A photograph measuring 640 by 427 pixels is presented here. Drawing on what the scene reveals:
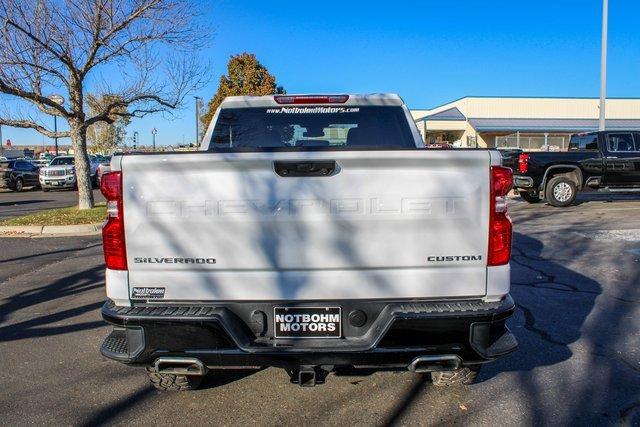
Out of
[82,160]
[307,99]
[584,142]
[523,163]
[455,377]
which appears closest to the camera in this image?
[455,377]

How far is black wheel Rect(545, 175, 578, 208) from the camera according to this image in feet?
49.0

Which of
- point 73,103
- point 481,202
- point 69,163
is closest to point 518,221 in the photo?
point 481,202

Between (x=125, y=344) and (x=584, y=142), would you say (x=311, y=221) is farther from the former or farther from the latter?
(x=584, y=142)

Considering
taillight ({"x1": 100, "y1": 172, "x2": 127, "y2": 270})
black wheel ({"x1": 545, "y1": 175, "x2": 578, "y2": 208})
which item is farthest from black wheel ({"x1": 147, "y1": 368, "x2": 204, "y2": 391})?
black wheel ({"x1": 545, "y1": 175, "x2": 578, "y2": 208})

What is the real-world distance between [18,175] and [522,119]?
42.6m

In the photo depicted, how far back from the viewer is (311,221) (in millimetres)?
3027

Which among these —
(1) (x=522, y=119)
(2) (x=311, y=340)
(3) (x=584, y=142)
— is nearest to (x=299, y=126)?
(2) (x=311, y=340)

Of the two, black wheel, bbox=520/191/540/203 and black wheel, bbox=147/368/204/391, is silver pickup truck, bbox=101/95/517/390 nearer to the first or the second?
black wheel, bbox=147/368/204/391

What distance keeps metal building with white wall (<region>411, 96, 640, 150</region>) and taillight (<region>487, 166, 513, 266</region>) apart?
45.3 m

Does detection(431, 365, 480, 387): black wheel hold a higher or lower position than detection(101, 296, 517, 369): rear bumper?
lower

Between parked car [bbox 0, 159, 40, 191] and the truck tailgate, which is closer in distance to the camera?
the truck tailgate

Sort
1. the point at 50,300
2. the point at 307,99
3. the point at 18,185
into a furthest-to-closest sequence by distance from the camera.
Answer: the point at 18,185 < the point at 50,300 < the point at 307,99

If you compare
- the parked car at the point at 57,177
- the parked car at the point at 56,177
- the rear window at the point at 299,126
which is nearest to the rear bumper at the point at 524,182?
the rear window at the point at 299,126

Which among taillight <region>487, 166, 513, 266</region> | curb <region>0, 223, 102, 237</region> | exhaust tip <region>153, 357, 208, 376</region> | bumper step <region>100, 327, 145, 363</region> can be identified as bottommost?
curb <region>0, 223, 102, 237</region>
